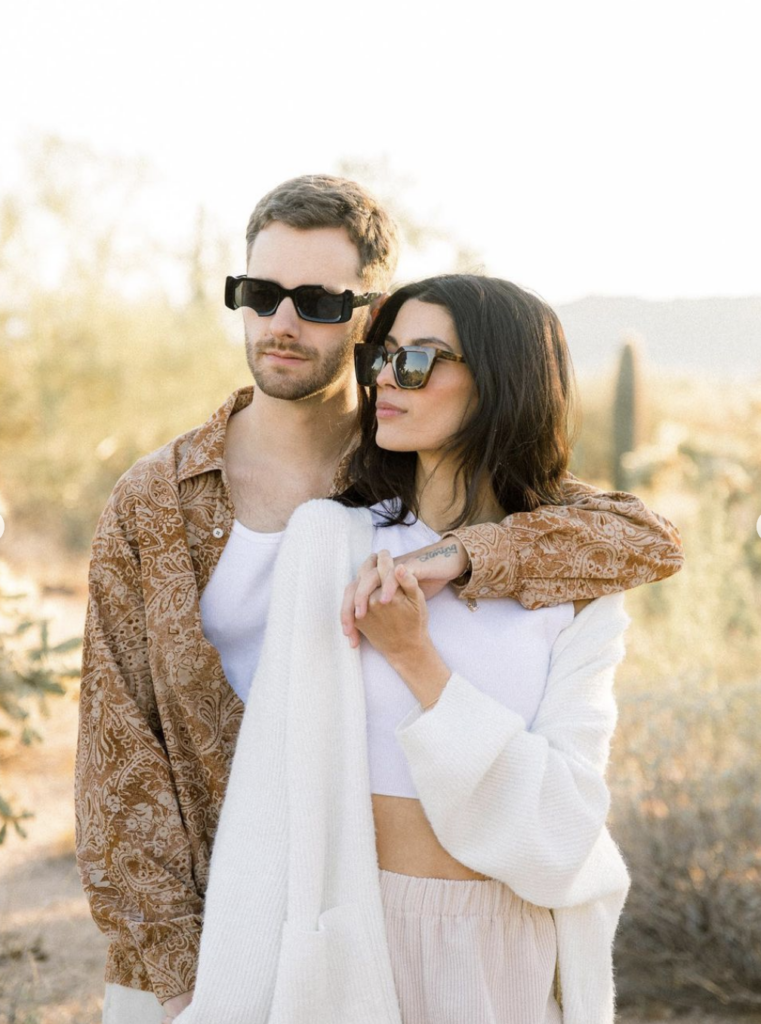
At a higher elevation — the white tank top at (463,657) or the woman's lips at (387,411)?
the woman's lips at (387,411)

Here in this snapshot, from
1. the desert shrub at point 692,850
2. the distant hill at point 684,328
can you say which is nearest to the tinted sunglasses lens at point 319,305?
the desert shrub at point 692,850

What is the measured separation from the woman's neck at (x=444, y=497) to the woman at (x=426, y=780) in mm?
69

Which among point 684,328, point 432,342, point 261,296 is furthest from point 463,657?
point 684,328

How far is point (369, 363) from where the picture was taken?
2.23 metres

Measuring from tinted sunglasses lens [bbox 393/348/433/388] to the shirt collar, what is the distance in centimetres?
54

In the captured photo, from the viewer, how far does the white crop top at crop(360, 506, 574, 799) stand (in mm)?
2021

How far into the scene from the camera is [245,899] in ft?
6.43

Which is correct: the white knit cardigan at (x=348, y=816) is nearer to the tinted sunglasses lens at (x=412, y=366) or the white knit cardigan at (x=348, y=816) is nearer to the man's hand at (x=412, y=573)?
the man's hand at (x=412, y=573)

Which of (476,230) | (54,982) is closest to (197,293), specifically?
(476,230)

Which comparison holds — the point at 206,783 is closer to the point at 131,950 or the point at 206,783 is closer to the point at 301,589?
the point at 131,950

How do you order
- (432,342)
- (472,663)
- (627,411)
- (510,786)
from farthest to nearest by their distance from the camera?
(627,411)
(432,342)
(472,663)
(510,786)

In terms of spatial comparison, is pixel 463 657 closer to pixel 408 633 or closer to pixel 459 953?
pixel 408 633

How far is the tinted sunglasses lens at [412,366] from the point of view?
6.97 feet

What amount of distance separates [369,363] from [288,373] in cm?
40
